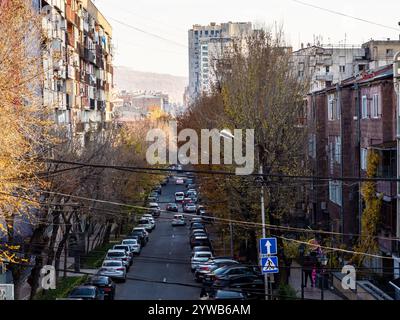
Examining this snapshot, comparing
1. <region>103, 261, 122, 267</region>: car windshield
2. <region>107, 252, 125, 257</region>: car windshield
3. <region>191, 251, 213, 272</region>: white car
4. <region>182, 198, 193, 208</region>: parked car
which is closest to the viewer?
<region>103, 261, 122, 267</region>: car windshield

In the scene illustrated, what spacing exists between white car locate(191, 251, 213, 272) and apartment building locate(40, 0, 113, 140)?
8.65 metres

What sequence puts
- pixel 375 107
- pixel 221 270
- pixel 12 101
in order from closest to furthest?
1. pixel 12 101
2. pixel 221 270
3. pixel 375 107

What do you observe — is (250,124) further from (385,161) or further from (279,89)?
(385,161)

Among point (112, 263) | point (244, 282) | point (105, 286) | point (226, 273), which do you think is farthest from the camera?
point (112, 263)

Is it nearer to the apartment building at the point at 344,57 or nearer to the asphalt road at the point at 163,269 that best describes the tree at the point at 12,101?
the asphalt road at the point at 163,269

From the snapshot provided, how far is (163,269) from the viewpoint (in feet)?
138

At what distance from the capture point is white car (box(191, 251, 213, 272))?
128 ft

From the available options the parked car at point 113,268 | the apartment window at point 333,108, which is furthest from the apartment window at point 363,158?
the parked car at point 113,268

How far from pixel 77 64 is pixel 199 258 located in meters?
21.5

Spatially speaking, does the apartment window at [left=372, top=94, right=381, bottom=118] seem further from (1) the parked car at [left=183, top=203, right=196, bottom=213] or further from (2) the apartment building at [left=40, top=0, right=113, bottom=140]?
(1) the parked car at [left=183, top=203, right=196, bottom=213]

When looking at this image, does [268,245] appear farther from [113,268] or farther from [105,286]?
[113,268]

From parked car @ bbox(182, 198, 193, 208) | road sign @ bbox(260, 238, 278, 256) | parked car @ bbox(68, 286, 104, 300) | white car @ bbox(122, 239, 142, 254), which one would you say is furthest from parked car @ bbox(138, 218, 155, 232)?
road sign @ bbox(260, 238, 278, 256)

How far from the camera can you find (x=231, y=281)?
30.7 m

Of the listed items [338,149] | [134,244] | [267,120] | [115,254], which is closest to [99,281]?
[267,120]
